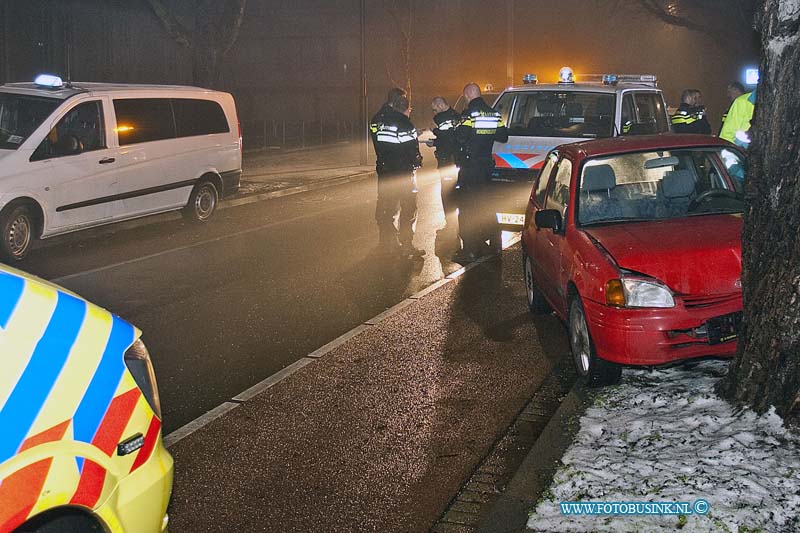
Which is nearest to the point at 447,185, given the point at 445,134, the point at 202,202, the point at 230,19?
the point at 445,134

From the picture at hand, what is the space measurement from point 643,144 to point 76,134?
7.05 m

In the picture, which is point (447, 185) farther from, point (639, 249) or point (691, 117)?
point (639, 249)

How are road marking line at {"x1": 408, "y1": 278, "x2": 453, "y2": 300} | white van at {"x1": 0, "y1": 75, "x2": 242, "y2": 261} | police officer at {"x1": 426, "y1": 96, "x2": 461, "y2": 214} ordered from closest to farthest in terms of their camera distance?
road marking line at {"x1": 408, "y1": 278, "x2": 453, "y2": 300}
white van at {"x1": 0, "y1": 75, "x2": 242, "y2": 261}
police officer at {"x1": 426, "y1": 96, "x2": 461, "y2": 214}

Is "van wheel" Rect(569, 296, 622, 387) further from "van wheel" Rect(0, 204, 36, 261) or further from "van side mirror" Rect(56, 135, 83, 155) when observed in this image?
"van side mirror" Rect(56, 135, 83, 155)

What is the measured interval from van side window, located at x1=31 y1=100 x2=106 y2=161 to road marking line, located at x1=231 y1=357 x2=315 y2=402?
5.43 m

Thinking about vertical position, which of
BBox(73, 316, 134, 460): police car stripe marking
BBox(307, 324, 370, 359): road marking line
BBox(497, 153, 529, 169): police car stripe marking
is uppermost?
BBox(73, 316, 134, 460): police car stripe marking

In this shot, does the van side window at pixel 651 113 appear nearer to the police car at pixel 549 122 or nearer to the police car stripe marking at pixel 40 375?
the police car at pixel 549 122

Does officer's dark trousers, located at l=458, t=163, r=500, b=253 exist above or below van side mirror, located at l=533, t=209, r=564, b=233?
below

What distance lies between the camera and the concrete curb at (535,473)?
14.2 ft

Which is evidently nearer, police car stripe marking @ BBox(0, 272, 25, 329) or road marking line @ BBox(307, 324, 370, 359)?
police car stripe marking @ BBox(0, 272, 25, 329)

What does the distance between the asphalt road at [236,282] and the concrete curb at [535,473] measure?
214cm

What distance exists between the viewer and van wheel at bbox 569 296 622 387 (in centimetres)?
611

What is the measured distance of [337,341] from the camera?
766cm

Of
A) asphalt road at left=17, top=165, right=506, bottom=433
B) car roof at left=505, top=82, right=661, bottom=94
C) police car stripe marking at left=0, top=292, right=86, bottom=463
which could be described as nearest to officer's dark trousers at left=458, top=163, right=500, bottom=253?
asphalt road at left=17, top=165, right=506, bottom=433
